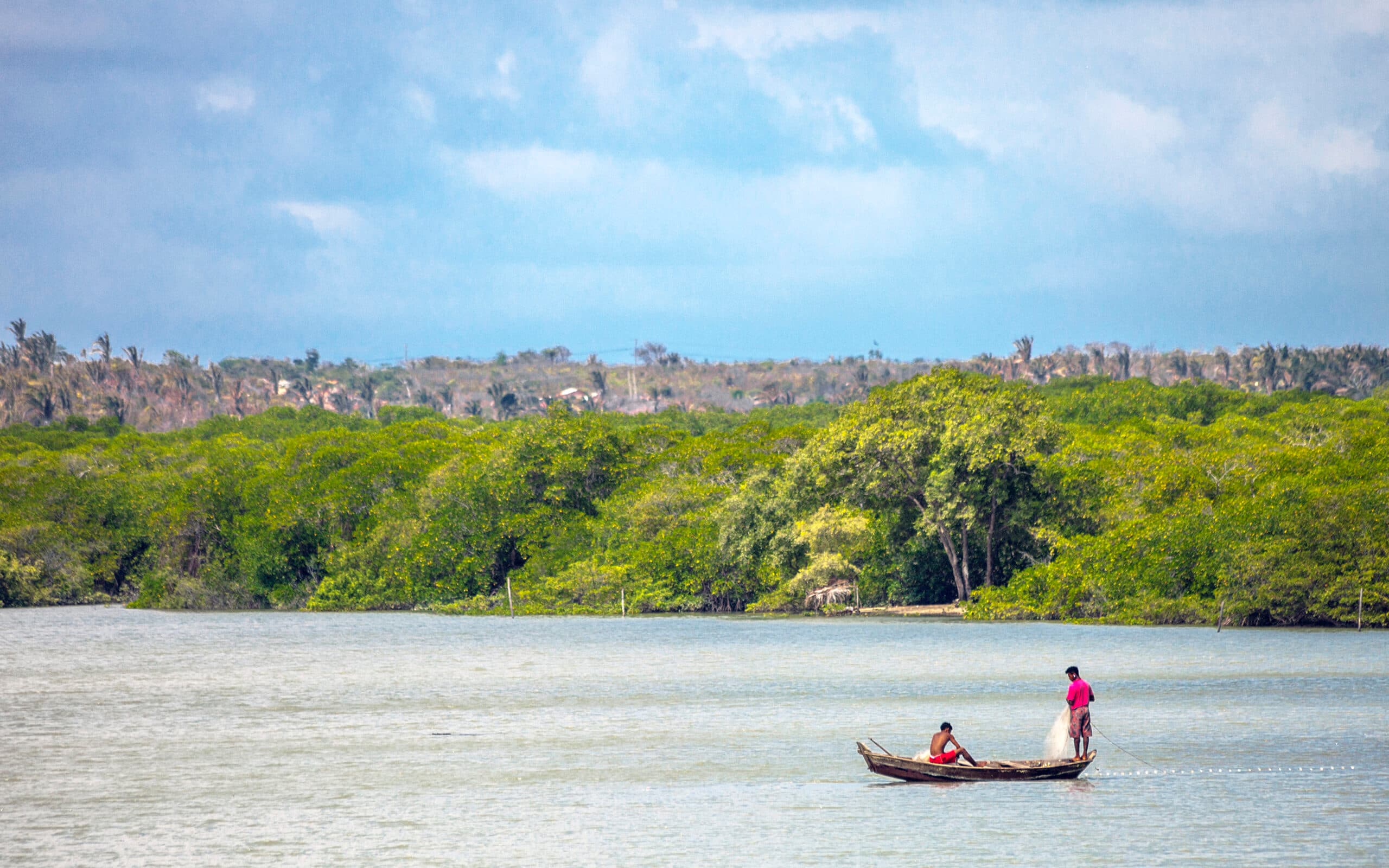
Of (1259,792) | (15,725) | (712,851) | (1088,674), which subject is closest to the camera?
(712,851)

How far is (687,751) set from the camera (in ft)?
109

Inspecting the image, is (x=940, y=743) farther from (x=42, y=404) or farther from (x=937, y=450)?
(x=42, y=404)

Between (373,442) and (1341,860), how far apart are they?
82.4 metres

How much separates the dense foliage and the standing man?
109ft

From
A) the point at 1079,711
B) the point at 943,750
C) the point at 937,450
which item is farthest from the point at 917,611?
the point at 943,750

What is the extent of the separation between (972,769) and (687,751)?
8.53m

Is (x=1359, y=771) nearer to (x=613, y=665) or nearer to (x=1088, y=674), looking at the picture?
(x=1088, y=674)

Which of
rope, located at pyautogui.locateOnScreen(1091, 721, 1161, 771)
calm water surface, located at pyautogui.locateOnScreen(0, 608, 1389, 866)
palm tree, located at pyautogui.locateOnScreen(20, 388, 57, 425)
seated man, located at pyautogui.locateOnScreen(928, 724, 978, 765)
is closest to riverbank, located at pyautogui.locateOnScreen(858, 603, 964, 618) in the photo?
calm water surface, located at pyautogui.locateOnScreen(0, 608, 1389, 866)

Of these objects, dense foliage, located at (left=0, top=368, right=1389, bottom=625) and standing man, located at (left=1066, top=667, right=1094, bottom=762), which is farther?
dense foliage, located at (left=0, top=368, right=1389, bottom=625)

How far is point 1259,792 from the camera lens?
1053 inches

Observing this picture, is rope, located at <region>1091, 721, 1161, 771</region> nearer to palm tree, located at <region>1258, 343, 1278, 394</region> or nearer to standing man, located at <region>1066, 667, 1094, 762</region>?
standing man, located at <region>1066, 667, 1094, 762</region>

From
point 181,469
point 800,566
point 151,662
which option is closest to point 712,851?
point 151,662

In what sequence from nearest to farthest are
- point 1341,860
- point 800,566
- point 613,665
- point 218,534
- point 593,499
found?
1. point 1341,860
2. point 613,665
3. point 800,566
4. point 593,499
5. point 218,534

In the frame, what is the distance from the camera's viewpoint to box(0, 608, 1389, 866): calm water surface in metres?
23.5
